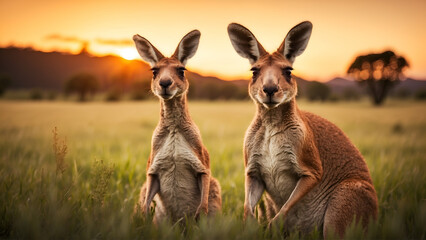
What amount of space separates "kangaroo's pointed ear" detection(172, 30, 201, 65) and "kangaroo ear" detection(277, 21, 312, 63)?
126cm

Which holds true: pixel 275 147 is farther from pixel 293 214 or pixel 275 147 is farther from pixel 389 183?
pixel 389 183

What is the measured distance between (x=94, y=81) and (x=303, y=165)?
225ft

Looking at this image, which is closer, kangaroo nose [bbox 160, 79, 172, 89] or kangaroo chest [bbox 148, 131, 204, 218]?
kangaroo nose [bbox 160, 79, 172, 89]

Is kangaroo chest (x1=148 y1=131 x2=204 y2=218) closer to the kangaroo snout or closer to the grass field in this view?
the grass field

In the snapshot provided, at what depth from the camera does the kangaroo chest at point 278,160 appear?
414 cm

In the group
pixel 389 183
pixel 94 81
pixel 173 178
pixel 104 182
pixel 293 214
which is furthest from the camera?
pixel 94 81

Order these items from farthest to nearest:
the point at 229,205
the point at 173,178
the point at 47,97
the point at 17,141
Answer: the point at 47,97, the point at 17,141, the point at 229,205, the point at 173,178

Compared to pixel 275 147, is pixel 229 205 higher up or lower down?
lower down

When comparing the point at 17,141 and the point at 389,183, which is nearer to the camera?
the point at 389,183

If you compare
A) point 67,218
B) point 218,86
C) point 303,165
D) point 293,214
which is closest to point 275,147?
point 303,165

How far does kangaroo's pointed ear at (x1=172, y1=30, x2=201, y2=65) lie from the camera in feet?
16.2

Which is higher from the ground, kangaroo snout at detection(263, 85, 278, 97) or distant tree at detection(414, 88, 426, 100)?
distant tree at detection(414, 88, 426, 100)

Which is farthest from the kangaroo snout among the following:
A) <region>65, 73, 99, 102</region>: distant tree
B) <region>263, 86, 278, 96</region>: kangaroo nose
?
<region>65, 73, 99, 102</region>: distant tree

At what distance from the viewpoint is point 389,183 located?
6086mm
